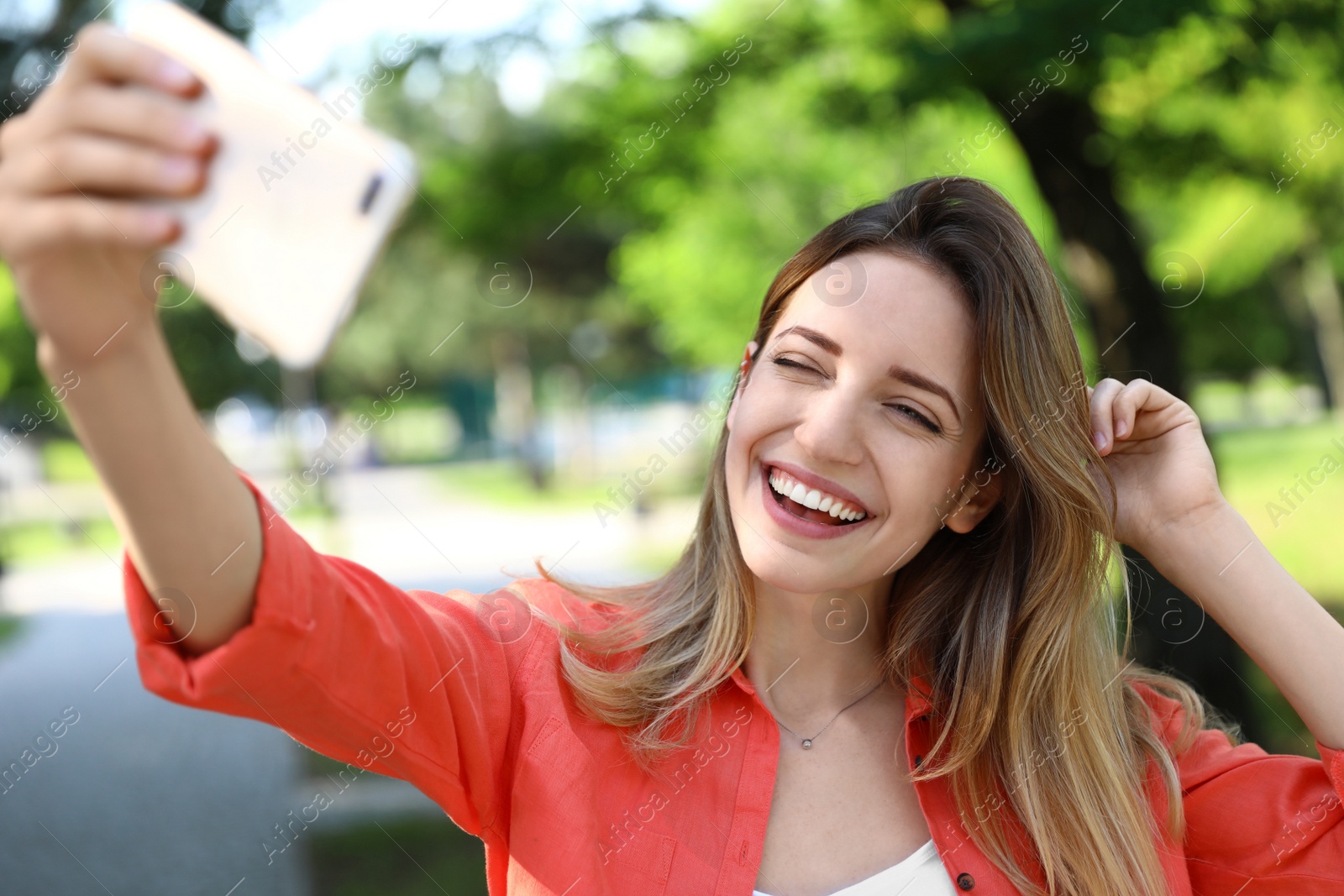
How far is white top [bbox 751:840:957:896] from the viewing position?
6.42ft

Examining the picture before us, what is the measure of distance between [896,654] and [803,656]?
24cm

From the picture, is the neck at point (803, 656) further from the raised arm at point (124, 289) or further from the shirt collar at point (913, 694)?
the raised arm at point (124, 289)

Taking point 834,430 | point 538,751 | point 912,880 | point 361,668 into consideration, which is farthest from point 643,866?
point 834,430


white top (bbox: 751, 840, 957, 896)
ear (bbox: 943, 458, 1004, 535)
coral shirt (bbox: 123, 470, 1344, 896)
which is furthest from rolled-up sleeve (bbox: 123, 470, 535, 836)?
ear (bbox: 943, 458, 1004, 535)

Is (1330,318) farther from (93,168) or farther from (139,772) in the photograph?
(93,168)

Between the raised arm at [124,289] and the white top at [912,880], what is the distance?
1.31 meters

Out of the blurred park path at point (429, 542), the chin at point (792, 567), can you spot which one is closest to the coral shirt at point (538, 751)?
the chin at point (792, 567)

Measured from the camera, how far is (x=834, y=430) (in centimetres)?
199

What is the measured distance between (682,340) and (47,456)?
2117 cm

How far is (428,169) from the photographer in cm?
647

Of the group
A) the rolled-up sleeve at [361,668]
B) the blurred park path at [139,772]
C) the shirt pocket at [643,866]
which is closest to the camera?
the rolled-up sleeve at [361,668]

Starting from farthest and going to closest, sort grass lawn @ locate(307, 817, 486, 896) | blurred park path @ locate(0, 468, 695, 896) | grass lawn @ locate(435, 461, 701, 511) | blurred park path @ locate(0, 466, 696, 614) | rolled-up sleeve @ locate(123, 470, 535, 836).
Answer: grass lawn @ locate(435, 461, 701, 511) → blurred park path @ locate(0, 466, 696, 614) → blurred park path @ locate(0, 468, 695, 896) → grass lawn @ locate(307, 817, 486, 896) → rolled-up sleeve @ locate(123, 470, 535, 836)

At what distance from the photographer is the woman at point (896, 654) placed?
6.21 feet

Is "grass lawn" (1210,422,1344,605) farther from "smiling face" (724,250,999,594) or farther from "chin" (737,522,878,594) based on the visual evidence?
"chin" (737,522,878,594)
